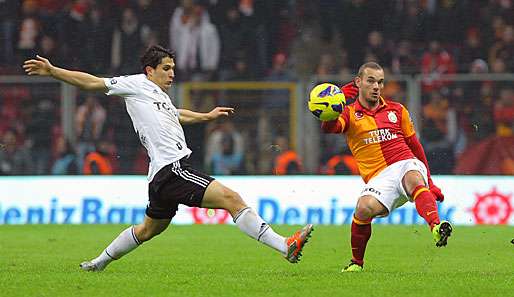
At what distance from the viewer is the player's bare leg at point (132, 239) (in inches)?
381

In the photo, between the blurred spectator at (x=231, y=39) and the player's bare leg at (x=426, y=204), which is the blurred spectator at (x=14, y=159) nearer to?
the blurred spectator at (x=231, y=39)

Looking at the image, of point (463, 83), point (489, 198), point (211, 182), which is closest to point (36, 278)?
point (211, 182)

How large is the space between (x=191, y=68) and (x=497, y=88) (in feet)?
17.6

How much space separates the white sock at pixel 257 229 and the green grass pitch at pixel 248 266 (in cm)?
30

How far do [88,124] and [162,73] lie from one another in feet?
33.5

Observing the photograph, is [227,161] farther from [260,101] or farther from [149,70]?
[149,70]

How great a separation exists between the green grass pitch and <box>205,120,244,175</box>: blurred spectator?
293 centimetres

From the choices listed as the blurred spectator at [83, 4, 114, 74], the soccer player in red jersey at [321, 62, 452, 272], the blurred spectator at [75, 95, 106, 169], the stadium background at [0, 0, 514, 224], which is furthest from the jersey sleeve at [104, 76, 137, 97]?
the blurred spectator at [83, 4, 114, 74]

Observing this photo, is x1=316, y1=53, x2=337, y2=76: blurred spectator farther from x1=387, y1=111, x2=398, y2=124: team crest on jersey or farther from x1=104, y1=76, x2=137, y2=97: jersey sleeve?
x1=104, y1=76, x2=137, y2=97: jersey sleeve

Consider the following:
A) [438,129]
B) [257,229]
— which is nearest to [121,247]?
[257,229]

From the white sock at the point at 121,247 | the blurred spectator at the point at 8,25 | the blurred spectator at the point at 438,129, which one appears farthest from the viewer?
the blurred spectator at the point at 8,25

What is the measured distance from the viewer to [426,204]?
383 inches

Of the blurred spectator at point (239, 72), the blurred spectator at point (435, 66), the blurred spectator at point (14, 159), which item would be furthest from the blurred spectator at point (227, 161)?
the blurred spectator at point (435, 66)

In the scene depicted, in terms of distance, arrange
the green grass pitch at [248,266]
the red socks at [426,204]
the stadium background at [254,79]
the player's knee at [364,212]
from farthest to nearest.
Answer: the stadium background at [254,79] < the player's knee at [364,212] < the red socks at [426,204] < the green grass pitch at [248,266]
